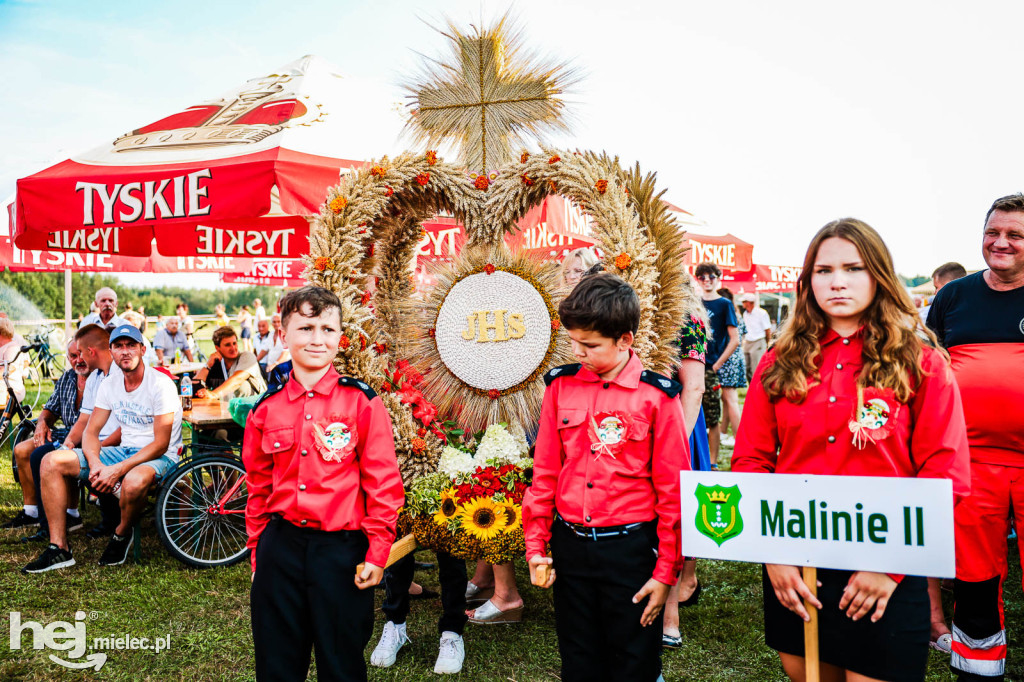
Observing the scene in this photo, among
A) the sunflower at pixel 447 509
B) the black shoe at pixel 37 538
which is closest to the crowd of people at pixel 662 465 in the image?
the sunflower at pixel 447 509

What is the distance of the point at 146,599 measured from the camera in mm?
3875

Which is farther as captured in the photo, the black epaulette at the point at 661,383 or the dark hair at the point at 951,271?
the dark hair at the point at 951,271

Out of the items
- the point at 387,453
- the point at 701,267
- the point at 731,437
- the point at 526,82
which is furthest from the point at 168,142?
the point at 731,437

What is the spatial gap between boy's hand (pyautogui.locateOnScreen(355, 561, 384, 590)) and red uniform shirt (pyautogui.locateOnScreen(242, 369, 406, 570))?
26 millimetres

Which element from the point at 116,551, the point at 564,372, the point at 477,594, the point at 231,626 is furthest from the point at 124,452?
the point at 564,372

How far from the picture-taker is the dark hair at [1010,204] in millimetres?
2613

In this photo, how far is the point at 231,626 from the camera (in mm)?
3521

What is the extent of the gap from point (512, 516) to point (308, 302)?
1.16 meters

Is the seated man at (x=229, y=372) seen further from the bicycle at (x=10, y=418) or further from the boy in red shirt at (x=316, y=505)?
the boy in red shirt at (x=316, y=505)

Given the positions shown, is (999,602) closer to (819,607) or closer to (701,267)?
(819,607)

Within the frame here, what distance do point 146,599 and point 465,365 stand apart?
2500 millimetres

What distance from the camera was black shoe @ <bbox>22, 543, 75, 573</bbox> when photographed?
4.29m

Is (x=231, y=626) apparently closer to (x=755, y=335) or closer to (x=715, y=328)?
(x=715, y=328)

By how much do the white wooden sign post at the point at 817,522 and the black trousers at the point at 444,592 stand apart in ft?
4.91
